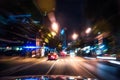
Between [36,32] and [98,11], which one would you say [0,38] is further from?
[98,11]

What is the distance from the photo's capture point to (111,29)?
24.0 meters

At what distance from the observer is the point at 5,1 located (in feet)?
110

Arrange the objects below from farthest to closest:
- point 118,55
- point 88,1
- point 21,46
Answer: point 21,46, point 118,55, point 88,1

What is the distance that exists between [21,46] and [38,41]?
699 centimetres

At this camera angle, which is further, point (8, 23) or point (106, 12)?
point (8, 23)

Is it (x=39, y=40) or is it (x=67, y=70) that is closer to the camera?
(x=67, y=70)

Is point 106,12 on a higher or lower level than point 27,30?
lower

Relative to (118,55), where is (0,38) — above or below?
above

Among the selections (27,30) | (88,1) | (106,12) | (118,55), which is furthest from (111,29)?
(27,30)

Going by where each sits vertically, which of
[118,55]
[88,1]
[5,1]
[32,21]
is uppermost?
[32,21]

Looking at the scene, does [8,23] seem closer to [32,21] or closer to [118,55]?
[32,21]

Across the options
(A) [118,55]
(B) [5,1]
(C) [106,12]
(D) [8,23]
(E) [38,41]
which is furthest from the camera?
(E) [38,41]

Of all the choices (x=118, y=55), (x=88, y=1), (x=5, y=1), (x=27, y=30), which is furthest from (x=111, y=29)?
(x=27, y=30)

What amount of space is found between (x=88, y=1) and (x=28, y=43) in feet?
176
